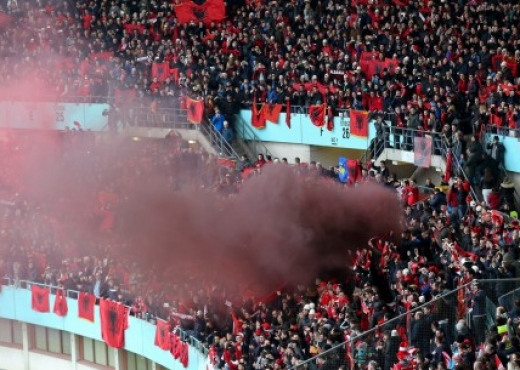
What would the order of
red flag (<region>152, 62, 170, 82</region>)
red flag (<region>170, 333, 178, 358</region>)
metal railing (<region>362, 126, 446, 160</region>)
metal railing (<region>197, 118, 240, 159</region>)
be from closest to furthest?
red flag (<region>170, 333, 178, 358</region>)
metal railing (<region>362, 126, 446, 160</region>)
metal railing (<region>197, 118, 240, 159</region>)
red flag (<region>152, 62, 170, 82</region>)

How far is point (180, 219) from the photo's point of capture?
3372cm

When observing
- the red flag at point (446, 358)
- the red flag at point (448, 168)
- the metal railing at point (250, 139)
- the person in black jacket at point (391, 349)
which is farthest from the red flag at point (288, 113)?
the red flag at point (446, 358)

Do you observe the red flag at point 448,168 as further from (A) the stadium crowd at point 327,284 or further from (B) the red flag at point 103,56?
(B) the red flag at point 103,56

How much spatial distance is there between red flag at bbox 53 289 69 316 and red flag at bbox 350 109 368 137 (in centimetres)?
815

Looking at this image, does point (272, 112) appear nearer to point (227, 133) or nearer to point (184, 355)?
point (227, 133)

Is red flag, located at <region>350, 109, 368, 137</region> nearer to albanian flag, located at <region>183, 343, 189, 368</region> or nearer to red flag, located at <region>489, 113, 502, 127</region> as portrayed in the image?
red flag, located at <region>489, 113, 502, 127</region>

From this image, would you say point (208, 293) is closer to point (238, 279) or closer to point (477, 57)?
point (238, 279)

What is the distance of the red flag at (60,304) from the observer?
36.9 meters

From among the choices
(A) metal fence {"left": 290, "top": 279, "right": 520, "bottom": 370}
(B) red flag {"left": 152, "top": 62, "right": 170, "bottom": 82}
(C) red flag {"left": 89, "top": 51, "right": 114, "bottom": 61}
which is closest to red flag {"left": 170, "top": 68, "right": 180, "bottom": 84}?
(B) red flag {"left": 152, "top": 62, "right": 170, "bottom": 82}

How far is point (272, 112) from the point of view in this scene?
37.5m

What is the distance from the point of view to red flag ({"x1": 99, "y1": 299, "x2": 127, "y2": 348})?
34.4 m

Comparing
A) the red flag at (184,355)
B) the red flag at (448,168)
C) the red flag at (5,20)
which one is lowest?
the red flag at (184,355)

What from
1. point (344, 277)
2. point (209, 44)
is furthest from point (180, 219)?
point (209, 44)

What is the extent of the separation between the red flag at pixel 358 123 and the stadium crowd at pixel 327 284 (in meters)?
2.26
